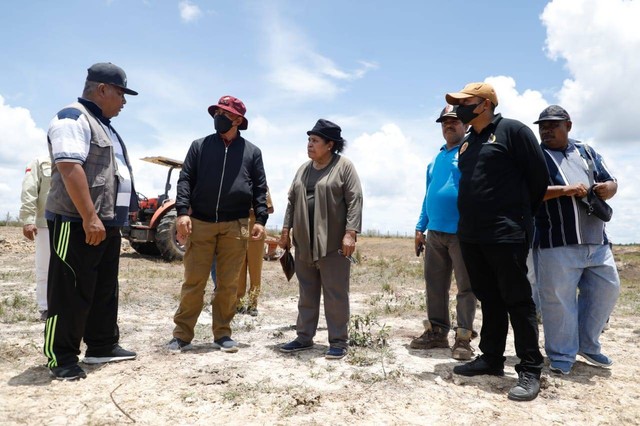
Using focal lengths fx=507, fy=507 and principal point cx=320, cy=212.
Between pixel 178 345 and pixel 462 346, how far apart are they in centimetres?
226

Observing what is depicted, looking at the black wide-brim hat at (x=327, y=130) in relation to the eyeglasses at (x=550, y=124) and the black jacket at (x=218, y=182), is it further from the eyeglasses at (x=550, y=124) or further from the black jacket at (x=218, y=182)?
the eyeglasses at (x=550, y=124)

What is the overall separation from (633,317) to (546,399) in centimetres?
385

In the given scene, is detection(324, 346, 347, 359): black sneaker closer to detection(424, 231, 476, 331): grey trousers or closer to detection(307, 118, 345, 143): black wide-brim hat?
detection(424, 231, 476, 331): grey trousers

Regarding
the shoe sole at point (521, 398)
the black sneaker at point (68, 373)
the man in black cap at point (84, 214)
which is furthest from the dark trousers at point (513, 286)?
the black sneaker at point (68, 373)

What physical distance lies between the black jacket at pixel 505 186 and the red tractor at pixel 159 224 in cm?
808

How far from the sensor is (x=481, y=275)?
3.50 metres

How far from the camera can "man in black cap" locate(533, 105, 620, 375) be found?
3643mm

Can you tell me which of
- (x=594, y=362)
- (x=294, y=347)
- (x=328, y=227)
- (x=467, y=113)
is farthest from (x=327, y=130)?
(x=594, y=362)

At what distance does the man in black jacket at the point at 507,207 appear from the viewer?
3.24 metres

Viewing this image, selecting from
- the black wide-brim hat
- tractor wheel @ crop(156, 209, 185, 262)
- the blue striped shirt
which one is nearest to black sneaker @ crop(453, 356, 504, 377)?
the blue striped shirt

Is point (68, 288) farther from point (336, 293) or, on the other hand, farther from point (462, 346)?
point (462, 346)

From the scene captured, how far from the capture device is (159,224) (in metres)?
10.5

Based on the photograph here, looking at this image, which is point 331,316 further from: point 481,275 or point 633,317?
point 633,317

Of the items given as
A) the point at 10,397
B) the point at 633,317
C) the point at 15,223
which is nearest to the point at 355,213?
the point at 10,397
